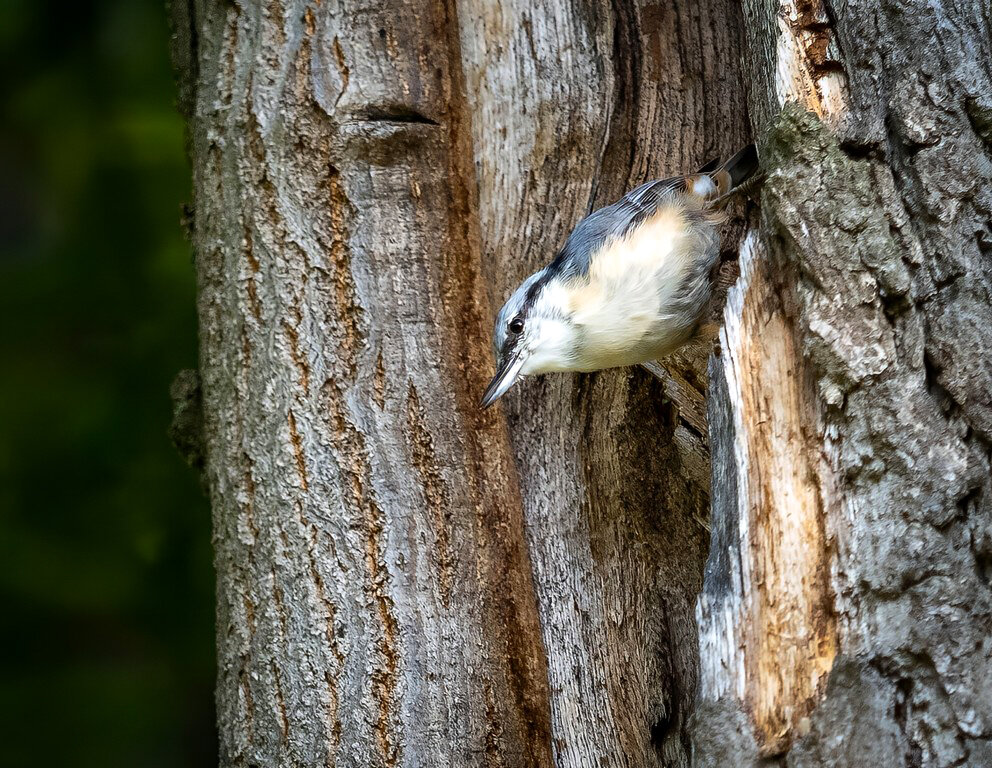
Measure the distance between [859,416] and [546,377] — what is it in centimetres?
83

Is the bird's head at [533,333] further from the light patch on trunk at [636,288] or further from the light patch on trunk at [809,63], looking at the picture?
the light patch on trunk at [809,63]

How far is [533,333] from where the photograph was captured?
78.5 inches

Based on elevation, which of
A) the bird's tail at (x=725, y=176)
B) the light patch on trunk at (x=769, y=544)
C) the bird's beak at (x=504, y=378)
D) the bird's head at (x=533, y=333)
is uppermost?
the bird's tail at (x=725, y=176)

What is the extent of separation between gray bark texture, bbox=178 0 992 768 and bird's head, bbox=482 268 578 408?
103 mm

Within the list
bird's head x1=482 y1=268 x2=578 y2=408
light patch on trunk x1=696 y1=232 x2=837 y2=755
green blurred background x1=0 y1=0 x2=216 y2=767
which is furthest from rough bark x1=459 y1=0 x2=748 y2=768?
green blurred background x1=0 y1=0 x2=216 y2=767

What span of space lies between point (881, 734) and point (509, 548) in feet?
2.86

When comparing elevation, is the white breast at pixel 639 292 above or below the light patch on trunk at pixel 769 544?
above

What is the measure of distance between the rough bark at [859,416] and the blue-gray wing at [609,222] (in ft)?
1.38

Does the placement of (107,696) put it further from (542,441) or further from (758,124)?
(758,124)

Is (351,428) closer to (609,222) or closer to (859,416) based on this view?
(609,222)

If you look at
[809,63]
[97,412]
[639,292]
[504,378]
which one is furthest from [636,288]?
[97,412]

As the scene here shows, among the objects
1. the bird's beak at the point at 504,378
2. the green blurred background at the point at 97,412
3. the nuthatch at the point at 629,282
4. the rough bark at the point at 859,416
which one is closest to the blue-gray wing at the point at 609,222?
the nuthatch at the point at 629,282

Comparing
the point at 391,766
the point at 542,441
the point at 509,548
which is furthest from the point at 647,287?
the point at 391,766

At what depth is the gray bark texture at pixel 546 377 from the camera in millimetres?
1513
